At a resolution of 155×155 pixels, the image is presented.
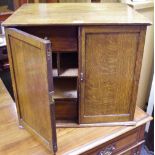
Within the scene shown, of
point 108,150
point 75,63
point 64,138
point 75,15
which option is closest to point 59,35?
point 75,15

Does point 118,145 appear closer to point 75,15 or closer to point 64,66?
point 64,66

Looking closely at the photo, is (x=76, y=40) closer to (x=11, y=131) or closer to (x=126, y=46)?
(x=126, y=46)

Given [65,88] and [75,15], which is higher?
[75,15]

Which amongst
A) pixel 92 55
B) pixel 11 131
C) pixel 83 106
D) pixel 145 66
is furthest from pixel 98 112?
pixel 145 66

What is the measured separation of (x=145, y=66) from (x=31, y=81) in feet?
3.72

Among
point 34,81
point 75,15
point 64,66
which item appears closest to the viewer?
point 34,81

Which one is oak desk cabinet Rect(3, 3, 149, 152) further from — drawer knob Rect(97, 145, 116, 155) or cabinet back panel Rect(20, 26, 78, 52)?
drawer knob Rect(97, 145, 116, 155)

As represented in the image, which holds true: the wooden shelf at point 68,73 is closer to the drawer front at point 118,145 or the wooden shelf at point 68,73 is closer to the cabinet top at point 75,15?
the cabinet top at point 75,15

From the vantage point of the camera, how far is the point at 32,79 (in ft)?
2.69

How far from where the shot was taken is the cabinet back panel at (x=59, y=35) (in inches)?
33.8

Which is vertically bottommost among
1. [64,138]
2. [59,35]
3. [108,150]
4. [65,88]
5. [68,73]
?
[108,150]

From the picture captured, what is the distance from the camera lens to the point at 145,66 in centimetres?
172

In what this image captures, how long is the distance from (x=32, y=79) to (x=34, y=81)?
0.01 metres

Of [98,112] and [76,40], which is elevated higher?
[76,40]
